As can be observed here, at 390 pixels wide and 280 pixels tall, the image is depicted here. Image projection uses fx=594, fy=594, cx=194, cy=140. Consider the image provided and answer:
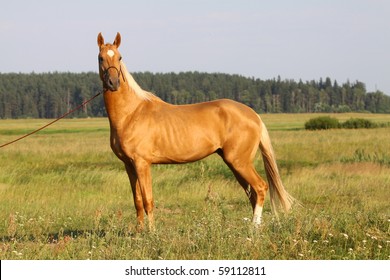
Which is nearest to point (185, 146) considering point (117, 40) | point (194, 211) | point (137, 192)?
point (137, 192)

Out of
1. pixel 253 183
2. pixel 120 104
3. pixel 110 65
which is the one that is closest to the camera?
pixel 110 65

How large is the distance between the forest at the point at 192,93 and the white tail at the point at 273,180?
447 feet

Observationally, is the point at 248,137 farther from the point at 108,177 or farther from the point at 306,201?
the point at 108,177

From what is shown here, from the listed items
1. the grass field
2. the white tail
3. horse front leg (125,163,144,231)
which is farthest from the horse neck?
the white tail

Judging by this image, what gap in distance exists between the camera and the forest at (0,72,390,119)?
496 feet

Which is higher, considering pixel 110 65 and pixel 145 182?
pixel 110 65

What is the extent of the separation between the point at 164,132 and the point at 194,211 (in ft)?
5.51

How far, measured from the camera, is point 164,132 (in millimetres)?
8289

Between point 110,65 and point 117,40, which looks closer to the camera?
point 110,65

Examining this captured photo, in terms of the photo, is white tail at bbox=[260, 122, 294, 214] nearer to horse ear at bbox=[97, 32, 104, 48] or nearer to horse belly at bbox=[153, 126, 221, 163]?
horse belly at bbox=[153, 126, 221, 163]

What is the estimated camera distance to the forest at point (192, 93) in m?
151

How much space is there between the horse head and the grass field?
172cm

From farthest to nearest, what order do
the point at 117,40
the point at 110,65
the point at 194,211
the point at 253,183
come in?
the point at 194,211
the point at 253,183
the point at 117,40
the point at 110,65

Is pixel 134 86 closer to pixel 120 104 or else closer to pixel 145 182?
pixel 120 104
